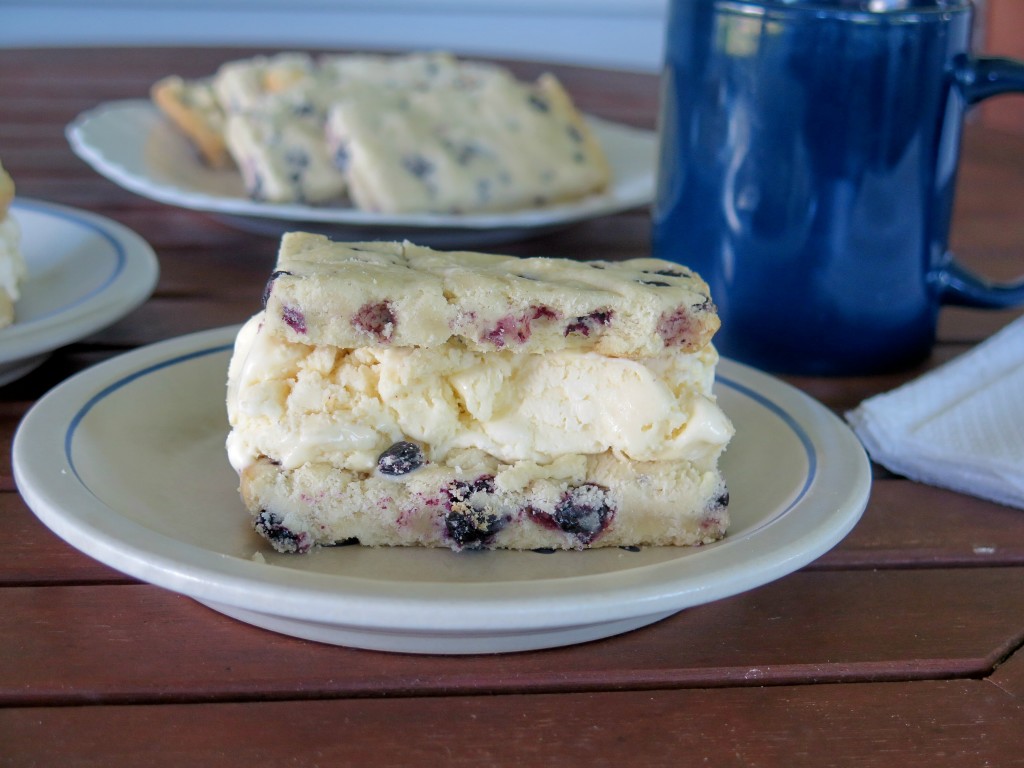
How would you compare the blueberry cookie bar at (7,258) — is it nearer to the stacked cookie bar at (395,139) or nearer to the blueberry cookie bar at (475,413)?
the blueberry cookie bar at (475,413)

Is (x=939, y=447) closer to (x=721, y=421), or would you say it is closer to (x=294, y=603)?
(x=721, y=421)

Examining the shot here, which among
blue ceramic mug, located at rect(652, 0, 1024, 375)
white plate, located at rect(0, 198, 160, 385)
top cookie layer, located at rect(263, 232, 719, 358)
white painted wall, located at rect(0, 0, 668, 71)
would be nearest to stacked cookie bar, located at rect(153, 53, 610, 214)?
white plate, located at rect(0, 198, 160, 385)

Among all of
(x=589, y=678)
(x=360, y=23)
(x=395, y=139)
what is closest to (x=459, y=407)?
(x=589, y=678)

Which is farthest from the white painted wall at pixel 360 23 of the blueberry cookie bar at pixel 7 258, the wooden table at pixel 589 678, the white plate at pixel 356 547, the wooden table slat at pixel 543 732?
the wooden table slat at pixel 543 732

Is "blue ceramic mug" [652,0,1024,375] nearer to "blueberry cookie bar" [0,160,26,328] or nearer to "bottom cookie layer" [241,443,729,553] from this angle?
"bottom cookie layer" [241,443,729,553]

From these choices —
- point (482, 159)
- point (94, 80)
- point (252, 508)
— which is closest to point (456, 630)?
point (252, 508)
